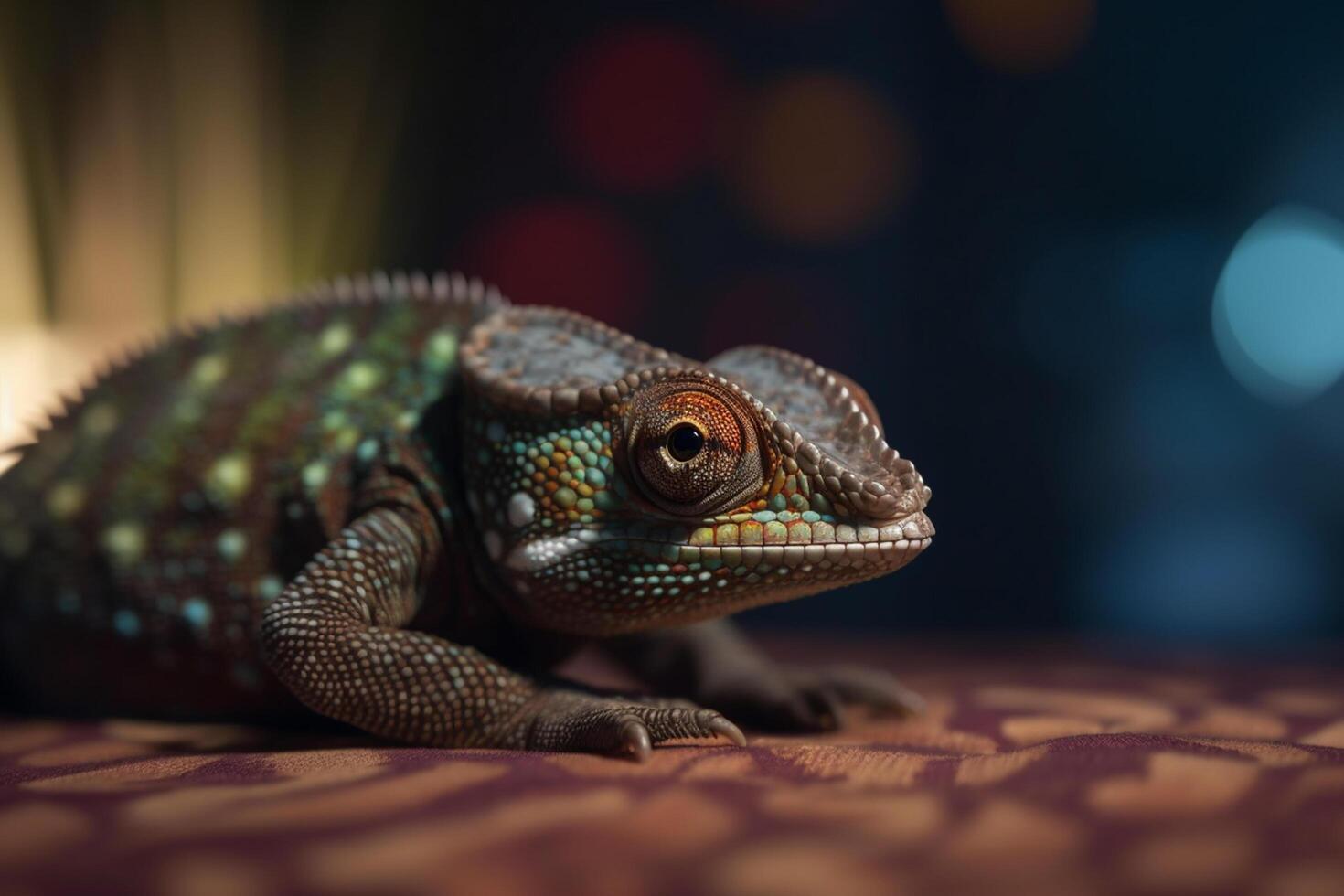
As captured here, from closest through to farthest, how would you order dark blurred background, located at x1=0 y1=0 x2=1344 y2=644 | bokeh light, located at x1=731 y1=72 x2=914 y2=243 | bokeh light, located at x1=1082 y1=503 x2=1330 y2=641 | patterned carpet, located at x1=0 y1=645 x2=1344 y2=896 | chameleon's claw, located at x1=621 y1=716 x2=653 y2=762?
patterned carpet, located at x1=0 y1=645 x2=1344 y2=896, chameleon's claw, located at x1=621 y1=716 x2=653 y2=762, dark blurred background, located at x1=0 y1=0 x2=1344 y2=644, bokeh light, located at x1=731 y1=72 x2=914 y2=243, bokeh light, located at x1=1082 y1=503 x2=1330 y2=641

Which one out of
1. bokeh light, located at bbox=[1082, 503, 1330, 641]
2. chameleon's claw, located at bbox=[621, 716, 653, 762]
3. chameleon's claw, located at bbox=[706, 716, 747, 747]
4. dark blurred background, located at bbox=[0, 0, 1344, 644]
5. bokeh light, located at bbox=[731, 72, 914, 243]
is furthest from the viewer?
bokeh light, located at bbox=[1082, 503, 1330, 641]

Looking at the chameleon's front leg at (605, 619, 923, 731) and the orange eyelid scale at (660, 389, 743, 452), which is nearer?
the orange eyelid scale at (660, 389, 743, 452)

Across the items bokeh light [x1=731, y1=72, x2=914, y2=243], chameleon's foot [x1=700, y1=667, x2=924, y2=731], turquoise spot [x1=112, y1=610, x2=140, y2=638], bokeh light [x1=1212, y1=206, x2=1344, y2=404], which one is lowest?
chameleon's foot [x1=700, y1=667, x2=924, y2=731]

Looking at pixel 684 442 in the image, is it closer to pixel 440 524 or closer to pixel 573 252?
pixel 440 524

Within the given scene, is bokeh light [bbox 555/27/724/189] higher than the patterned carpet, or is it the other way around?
bokeh light [bbox 555/27/724/189]

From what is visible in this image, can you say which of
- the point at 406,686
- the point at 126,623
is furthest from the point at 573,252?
the point at 406,686

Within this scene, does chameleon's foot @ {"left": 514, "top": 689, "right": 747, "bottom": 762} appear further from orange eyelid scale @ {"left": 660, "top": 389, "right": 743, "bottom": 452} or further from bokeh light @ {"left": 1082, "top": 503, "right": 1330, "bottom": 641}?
bokeh light @ {"left": 1082, "top": 503, "right": 1330, "bottom": 641}

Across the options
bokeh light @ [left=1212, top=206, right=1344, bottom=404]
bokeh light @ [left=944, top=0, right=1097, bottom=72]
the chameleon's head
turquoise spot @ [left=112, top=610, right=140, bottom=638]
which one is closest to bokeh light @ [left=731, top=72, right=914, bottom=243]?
bokeh light @ [left=944, top=0, right=1097, bottom=72]

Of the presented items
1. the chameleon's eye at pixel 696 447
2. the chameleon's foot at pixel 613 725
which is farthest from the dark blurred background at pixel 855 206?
the chameleon's foot at pixel 613 725
